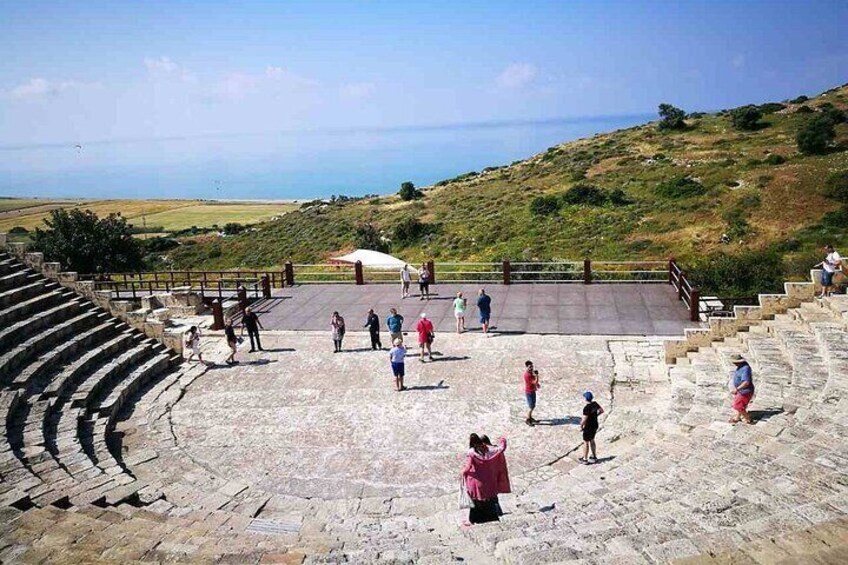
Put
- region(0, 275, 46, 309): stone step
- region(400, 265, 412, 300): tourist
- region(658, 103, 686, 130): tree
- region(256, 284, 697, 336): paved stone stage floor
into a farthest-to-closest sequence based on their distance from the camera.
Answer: region(658, 103, 686, 130): tree < region(400, 265, 412, 300): tourist < region(256, 284, 697, 336): paved stone stage floor < region(0, 275, 46, 309): stone step

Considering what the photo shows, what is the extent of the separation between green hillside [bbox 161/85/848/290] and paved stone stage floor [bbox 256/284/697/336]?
11.8 m

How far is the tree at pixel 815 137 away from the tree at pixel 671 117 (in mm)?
17595

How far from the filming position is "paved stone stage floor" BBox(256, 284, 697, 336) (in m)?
18.5

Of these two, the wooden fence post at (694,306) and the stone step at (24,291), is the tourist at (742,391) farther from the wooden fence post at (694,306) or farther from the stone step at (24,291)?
the stone step at (24,291)

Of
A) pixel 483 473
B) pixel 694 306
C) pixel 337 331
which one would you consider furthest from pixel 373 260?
pixel 483 473

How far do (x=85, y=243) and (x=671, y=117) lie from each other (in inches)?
2242

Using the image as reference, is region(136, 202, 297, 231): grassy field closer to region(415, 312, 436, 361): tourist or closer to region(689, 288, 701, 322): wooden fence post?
region(415, 312, 436, 361): tourist

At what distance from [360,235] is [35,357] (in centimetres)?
3532

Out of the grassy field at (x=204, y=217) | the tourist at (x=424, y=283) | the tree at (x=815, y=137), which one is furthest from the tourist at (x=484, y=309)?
the grassy field at (x=204, y=217)

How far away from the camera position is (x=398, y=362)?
47.3 ft

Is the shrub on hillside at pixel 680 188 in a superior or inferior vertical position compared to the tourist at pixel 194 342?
superior

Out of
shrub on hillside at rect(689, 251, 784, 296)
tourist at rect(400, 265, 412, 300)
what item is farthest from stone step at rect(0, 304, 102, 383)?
shrub on hillside at rect(689, 251, 784, 296)

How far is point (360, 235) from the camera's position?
49625mm

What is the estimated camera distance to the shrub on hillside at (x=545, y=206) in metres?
47.1
